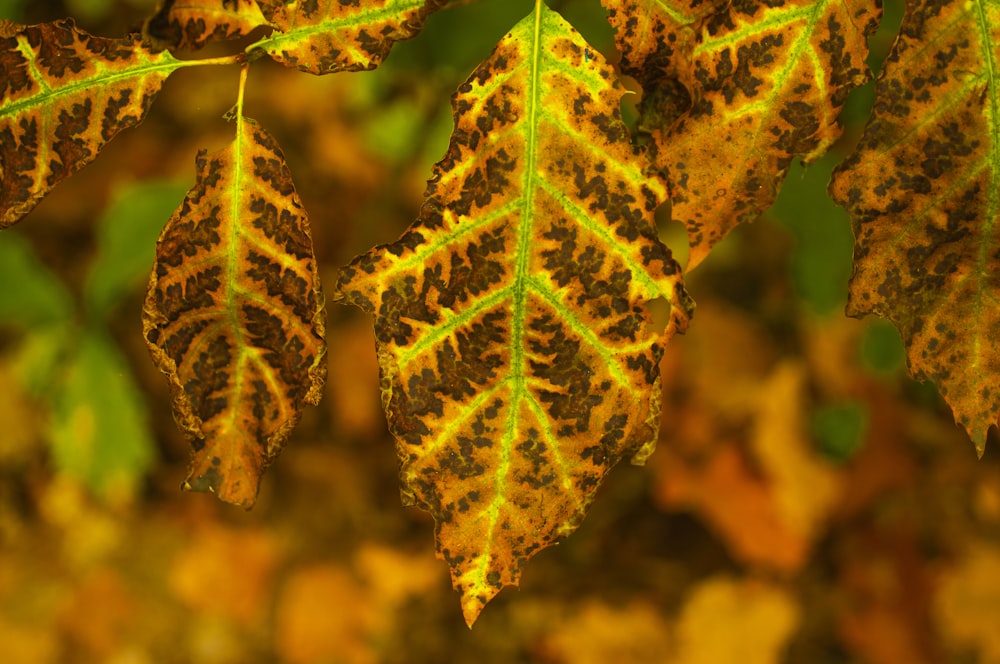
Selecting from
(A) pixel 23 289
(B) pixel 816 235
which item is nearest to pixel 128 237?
(A) pixel 23 289

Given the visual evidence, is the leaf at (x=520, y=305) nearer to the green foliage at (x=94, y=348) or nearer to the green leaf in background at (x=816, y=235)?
the green leaf in background at (x=816, y=235)

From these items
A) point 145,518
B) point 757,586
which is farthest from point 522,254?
point 145,518

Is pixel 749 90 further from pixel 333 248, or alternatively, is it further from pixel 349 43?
pixel 333 248

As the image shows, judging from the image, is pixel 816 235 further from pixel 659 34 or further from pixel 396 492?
pixel 396 492

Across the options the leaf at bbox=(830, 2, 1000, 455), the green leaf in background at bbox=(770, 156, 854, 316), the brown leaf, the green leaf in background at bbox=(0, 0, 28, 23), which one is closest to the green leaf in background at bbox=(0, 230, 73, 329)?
the green leaf in background at bbox=(0, 0, 28, 23)

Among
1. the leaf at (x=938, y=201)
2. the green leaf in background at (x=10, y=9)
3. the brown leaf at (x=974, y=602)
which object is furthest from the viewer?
the brown leaf at (x=974, y=602)

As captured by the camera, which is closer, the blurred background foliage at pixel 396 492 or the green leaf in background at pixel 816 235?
the green leaf in background at pixel 816 235

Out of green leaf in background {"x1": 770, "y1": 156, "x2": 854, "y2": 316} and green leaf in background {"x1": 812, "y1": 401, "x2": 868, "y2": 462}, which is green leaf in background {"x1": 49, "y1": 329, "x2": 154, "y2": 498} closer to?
green leaf in background {"x1": 770, "y1": 156, "x2": 854, "y2": 316}

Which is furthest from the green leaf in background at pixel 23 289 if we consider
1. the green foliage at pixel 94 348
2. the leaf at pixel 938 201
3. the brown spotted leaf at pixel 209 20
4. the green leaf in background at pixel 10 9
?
the leaf at pixel 938 201
